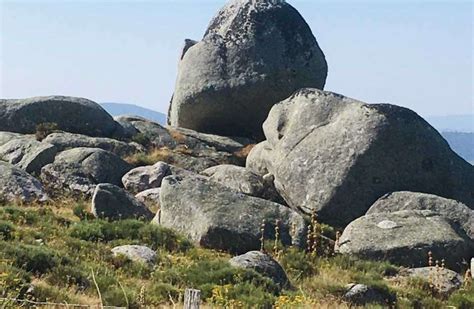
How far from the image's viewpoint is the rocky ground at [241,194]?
14.3 m

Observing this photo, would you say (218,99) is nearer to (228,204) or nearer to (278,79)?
(278,79)

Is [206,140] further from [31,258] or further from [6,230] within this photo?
[31,258]

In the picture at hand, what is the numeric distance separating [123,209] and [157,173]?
528 cm

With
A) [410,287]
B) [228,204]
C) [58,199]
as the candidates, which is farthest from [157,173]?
[410,287]

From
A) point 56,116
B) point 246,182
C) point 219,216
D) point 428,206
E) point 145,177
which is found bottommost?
point 145,177

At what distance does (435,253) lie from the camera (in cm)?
1867

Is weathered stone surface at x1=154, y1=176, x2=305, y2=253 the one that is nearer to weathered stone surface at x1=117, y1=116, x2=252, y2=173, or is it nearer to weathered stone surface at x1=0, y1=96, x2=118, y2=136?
weathered stone surface at x1=117, y1=116, x2=252, y2=173

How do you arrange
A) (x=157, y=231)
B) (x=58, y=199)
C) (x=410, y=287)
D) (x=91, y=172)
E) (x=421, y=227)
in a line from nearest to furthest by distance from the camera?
1. (x=410, y=287)
2. (x=157, y=231)
3. (x=421, y=227)
4. (x=58, y=199)
5. (x=91, y=172)

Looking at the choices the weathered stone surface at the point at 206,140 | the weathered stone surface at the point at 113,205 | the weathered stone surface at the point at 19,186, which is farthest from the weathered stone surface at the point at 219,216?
the weathered stone surface at the point at 206,140

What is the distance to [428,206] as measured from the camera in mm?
21453

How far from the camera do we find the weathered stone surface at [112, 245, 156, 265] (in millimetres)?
15569

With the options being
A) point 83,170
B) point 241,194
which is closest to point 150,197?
point 83,170

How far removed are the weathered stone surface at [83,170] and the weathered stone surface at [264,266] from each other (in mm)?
9985

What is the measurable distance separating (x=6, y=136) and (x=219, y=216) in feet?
46.0
